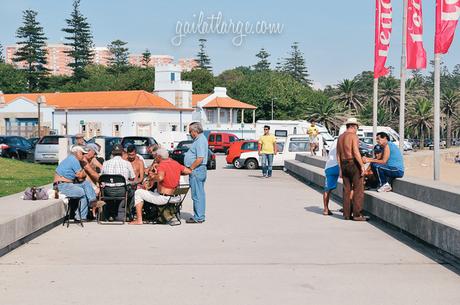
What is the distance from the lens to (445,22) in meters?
14.6

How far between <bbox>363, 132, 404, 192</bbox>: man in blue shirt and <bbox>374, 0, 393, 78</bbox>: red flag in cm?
1133

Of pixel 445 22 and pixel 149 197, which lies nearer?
pixel 149 197

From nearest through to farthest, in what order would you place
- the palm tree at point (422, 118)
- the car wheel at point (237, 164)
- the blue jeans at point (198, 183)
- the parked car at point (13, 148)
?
the blue jeans at point (198, 183)
the car wheel at point (237, 164)
the parked car at point (13, 148)
the palm tree at point (422, 118)

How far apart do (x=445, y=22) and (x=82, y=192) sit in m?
8.41

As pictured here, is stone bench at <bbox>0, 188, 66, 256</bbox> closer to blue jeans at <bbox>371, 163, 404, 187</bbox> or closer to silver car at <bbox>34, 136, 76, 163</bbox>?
blue jeans at <bbox>371, 163, 404, 187</bbox>

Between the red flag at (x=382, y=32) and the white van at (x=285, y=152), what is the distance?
7558 mm

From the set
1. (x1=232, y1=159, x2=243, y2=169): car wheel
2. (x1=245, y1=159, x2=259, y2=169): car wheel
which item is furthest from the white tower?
(x1=245, y1=159, x2=259, y2=169): car wheel

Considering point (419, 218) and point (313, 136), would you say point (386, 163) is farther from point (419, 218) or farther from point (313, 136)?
point (313, 136)

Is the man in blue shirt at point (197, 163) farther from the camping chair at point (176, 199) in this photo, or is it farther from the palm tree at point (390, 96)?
the palm tree at point (390, 96)

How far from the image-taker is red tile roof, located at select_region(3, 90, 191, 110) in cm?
7888

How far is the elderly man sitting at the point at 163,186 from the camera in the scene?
11977mm

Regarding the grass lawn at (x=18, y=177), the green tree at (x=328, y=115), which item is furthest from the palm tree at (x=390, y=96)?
the grass lawn at (x=18, y=177)

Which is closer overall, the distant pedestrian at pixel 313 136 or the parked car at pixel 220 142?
the distant pedestrian at pixel 313 136

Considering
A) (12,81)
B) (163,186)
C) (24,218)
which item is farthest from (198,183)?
(12,81)
